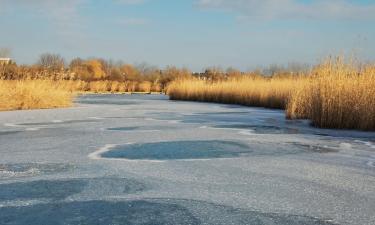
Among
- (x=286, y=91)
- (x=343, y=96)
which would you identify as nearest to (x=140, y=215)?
(x=343, y=96)

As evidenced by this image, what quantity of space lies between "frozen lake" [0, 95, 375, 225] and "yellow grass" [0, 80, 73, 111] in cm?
638

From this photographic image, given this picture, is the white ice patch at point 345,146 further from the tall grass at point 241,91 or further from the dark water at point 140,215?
the tall grass at point 241,91

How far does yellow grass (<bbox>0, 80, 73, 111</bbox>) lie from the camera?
→ 38.0 ft

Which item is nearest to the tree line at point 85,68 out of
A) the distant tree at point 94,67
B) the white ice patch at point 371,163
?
the distant tree at point 94,67

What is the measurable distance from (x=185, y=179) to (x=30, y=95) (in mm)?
9828

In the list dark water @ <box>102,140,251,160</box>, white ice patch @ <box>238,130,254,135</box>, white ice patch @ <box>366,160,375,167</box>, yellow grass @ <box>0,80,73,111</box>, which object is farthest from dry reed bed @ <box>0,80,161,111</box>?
white ice patch @ <box>366,160,375,167</box>

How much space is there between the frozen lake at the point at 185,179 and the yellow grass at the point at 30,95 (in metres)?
6.38

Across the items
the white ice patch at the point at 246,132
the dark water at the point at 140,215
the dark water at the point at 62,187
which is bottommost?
the white ice patch at the point at 246,132

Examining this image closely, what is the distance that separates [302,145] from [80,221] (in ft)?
11.1

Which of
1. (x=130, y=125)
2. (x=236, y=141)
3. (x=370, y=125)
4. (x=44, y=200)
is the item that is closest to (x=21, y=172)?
(x=44, y=200)

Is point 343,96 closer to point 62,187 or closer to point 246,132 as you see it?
point 246,132

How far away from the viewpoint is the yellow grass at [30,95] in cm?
1157

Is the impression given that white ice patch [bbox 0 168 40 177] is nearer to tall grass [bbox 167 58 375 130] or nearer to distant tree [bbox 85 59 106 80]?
tall grass [bbox 167 58 375 130]

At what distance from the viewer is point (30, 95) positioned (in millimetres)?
12008
